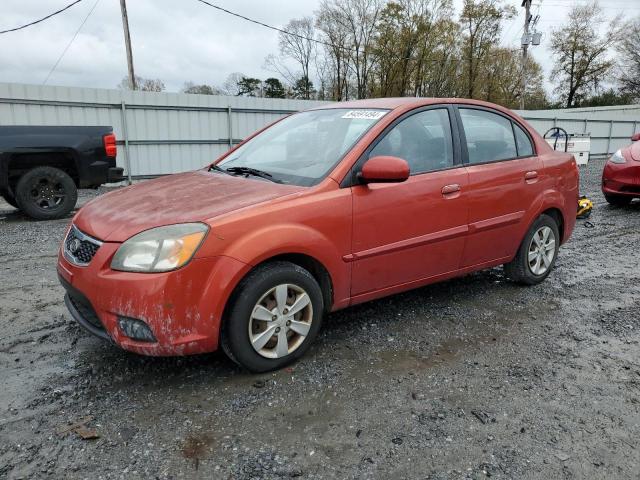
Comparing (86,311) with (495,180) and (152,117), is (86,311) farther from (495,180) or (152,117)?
(152,117)

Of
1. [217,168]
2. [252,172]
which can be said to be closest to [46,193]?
[217,168]

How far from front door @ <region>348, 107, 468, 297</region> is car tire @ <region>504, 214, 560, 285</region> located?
917 mm

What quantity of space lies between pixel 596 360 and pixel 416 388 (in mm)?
1273

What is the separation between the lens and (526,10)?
3041 centimetres

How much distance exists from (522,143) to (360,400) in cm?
Answer: 285

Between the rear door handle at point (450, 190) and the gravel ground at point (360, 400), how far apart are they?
3.15ft

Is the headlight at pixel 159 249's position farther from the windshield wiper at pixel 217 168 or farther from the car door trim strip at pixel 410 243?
the windshield wiper at pixel 217 168

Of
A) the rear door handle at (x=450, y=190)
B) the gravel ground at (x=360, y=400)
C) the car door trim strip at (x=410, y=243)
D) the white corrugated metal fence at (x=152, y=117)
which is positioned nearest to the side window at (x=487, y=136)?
the rear door handle at (x=450, y=190)

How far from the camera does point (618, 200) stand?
895 cm

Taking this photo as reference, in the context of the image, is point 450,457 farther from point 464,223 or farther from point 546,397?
point 464,223

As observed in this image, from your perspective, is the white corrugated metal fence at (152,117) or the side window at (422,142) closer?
the side window at (422,142)

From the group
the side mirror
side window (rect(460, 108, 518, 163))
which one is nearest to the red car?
side window (rect(460, 108, 518, 163))

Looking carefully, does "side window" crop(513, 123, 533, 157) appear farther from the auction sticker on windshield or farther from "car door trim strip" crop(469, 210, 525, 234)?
the auction sticker on windshield

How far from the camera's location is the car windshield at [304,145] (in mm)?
3289
